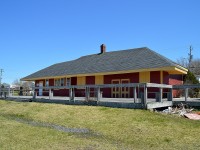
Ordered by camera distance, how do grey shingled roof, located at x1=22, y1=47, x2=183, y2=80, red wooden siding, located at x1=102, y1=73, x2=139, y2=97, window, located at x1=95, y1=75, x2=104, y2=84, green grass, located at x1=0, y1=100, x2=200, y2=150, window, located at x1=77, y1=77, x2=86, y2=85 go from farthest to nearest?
window, located at x1=77, y1=77, x2=86, y2=85, window, located at x1=95, y1=75, x2=104, y2=84, red wooden siding, located at x1=102, y1=73, x2=139, y2=97, grey shingled roof, located at x1=22, y1=47, x2=183, y2=80, green grass, located at x1=0, y1=100, x2=200, y2=150

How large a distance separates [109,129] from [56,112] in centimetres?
562

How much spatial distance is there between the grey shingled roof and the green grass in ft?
32.0

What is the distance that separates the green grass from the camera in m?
9.25

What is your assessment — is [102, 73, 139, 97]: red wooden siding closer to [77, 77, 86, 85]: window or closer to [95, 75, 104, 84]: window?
[95, 75, 104, 84]: window

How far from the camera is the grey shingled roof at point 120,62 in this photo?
24.1m

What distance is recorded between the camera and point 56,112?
16.4 meters

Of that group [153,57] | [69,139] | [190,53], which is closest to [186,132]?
[69,139]

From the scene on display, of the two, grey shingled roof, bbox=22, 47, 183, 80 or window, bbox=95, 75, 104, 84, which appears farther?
window, bbox=95, 75, 104, 84

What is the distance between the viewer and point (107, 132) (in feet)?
36.8

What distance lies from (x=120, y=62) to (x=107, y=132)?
16960 mm

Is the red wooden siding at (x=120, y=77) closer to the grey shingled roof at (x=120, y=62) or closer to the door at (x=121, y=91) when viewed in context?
the door at (x=121, y=91)

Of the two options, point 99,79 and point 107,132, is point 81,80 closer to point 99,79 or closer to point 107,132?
point 99,79

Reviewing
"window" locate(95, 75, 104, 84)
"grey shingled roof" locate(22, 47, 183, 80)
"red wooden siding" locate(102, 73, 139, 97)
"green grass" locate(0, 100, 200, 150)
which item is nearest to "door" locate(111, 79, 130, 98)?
"red wooden siding" locate(102, 73, 139, 97)

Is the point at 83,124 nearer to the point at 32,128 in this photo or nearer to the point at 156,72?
the point at 32,128
